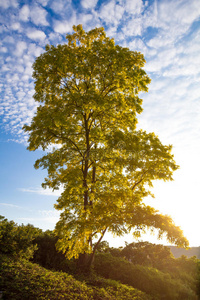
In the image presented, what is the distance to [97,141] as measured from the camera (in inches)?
419

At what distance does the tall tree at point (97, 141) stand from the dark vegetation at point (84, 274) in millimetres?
1844

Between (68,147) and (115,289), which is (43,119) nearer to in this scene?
(68,147)

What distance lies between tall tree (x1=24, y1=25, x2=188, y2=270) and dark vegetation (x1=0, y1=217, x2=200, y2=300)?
1.84 meters

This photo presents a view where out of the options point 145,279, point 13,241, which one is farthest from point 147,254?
point 13,241

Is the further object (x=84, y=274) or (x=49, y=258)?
(x=49, y=258)

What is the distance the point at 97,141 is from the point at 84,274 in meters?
7.52

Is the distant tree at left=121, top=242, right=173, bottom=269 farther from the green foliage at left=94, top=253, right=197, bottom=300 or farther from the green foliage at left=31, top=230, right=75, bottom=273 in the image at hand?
the green foliage at left=31, top=230, right=75, bottom=273

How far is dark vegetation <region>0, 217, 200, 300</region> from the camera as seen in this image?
6875 millimetres

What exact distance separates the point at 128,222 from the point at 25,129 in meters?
7.52

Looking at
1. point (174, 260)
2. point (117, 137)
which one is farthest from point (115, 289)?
point (174, 260)

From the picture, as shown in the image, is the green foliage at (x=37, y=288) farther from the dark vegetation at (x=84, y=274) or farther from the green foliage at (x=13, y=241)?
the green foliage at (x=13, y=241)

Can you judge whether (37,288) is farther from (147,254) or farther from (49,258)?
(147,254)

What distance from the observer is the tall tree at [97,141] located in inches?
380

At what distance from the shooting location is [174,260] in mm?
17859
